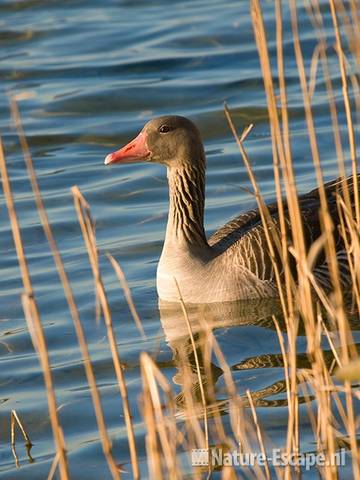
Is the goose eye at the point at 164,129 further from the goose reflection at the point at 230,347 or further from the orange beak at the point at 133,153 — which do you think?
the goose reflection at the point at 230,347

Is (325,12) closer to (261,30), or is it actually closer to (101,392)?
(101,392)

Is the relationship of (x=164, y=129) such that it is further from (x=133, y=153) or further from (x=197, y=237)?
(x=197, y=237)

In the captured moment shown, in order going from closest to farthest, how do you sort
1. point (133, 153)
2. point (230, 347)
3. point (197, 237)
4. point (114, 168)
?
1. point (230, 347)
2. point (133, 153)
3. point (197, 237)
4. point (114, 168)

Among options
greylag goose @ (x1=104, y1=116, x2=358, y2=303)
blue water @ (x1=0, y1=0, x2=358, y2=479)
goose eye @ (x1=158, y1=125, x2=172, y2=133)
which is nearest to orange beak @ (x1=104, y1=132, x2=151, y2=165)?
greylag goose @ (x1=104, y1=116, x2=358, y2=303)

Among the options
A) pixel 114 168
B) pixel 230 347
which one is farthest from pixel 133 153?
pixel 114 168

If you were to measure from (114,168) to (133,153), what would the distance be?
3.64 meters

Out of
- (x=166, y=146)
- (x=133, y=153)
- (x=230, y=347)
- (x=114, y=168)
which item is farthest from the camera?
(x=114, y=168)

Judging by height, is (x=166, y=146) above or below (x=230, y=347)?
above

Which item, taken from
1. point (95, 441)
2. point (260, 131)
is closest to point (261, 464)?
point (95, 441)

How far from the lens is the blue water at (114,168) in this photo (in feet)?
24.0

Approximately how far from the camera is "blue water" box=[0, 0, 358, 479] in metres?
7.31

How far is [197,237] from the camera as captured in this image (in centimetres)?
930

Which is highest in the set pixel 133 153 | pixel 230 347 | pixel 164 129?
pixel 164 129

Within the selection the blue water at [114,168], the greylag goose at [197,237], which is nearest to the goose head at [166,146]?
the greylag goose at [197,237]
